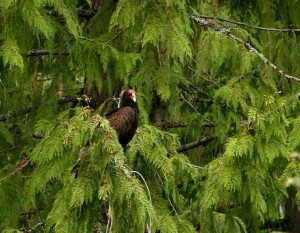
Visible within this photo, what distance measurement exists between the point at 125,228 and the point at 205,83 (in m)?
4.30

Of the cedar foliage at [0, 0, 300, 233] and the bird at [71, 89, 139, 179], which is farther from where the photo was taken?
the bird at [71, 89, 139, 179]

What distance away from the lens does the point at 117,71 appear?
22.9 feet

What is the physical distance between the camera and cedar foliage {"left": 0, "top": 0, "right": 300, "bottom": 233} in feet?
16.8

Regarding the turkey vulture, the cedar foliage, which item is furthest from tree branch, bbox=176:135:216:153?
the turkey vulture

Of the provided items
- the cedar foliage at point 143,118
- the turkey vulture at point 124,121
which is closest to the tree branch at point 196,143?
the cedar foliage at point 143,118

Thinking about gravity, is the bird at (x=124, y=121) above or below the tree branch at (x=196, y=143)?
above

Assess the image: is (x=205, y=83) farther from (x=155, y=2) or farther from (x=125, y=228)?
(x=125, y=228)

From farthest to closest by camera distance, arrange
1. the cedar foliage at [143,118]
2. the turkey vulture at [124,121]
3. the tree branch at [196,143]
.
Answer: the tree branch at [196,143]
the turkey vulture at [124,121]
the cedar foliage at [143,118]

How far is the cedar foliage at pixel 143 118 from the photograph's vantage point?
16.8 feet

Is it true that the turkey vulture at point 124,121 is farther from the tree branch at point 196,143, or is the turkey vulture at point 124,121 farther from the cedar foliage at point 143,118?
the tree branch at point 196,143

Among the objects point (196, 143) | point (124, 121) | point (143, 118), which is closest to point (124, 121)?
point (124, 121)

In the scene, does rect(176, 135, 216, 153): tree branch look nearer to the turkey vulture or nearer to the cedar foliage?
the cedar foliage

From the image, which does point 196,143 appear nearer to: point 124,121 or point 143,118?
point 143,118

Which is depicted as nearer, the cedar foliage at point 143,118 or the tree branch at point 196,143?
the cedar foliage at point 143,118
